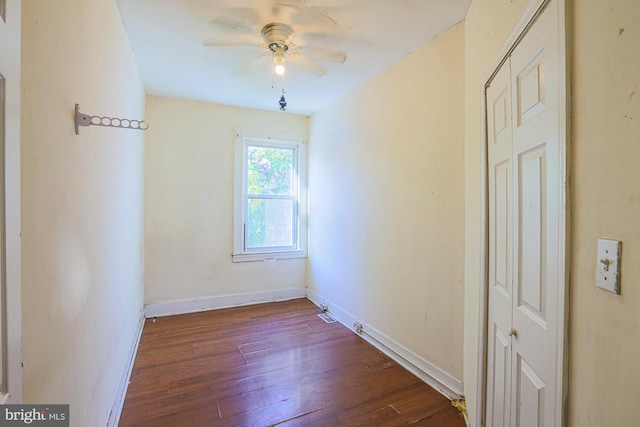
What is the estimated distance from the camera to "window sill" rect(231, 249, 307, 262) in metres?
3.91

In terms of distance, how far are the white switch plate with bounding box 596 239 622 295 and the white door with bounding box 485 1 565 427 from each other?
13cm

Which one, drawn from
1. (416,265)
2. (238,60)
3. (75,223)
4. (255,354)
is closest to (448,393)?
(416,265)

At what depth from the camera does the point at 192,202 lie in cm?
368

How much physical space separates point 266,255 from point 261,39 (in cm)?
260

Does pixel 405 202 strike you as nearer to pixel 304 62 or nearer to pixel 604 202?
A: pixel 304 62

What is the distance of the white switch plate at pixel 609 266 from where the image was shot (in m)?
0.67

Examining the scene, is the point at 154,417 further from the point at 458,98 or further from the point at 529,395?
the point at 458,98

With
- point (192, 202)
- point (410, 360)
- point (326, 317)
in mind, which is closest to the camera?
point (410, 360)

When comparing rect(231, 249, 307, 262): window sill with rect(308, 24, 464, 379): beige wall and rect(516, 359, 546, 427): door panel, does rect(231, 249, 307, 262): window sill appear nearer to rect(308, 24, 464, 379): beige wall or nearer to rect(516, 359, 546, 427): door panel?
rect(308, 24, 464, 379): beige wall

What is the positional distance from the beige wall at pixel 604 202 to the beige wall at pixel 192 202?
3.55 meters

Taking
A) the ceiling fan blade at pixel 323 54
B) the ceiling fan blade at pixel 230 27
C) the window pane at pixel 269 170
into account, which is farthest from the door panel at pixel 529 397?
the window pane at pixel 269 170

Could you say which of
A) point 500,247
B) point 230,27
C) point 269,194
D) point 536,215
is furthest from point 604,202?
point 269,194

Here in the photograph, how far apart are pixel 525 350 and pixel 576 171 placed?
0.66 meters

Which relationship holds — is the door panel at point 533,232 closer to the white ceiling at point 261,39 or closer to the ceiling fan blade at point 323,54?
the white ceiling at point 261,39
